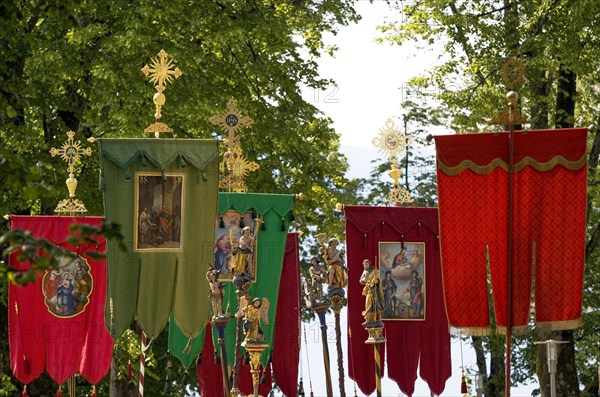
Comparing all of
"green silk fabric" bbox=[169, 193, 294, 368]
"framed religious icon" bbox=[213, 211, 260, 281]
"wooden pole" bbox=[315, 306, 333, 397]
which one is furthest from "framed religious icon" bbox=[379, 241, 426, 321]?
"wooden pole" bbox=[315, 306, 333, 397]

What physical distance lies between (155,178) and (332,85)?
816cm

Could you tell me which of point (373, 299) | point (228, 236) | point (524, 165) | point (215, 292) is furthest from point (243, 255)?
point (524, 165)

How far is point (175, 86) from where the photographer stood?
2267cm

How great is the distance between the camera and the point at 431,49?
25.0 metres

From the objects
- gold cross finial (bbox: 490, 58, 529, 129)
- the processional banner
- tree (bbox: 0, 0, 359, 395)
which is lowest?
the processional banner

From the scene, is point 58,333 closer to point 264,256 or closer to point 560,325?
point 264,256

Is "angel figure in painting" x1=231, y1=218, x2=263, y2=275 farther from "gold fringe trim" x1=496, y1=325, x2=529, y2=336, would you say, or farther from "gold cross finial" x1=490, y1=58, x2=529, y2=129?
"gold cross finial" x1=490, y1=58, x2=529, y2=129

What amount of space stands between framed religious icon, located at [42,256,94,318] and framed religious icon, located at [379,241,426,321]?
148 inches

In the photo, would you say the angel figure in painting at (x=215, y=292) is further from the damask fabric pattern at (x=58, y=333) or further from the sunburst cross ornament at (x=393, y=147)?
the sunburst cross ornament at (x=393, y=147)

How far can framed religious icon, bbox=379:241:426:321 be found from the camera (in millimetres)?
19609

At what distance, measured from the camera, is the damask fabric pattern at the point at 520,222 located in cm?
1581

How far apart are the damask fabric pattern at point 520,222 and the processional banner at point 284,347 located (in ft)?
13.9

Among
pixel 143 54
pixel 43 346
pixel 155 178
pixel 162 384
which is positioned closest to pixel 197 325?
pixel 155 178

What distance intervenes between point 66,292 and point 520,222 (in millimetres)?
6381
